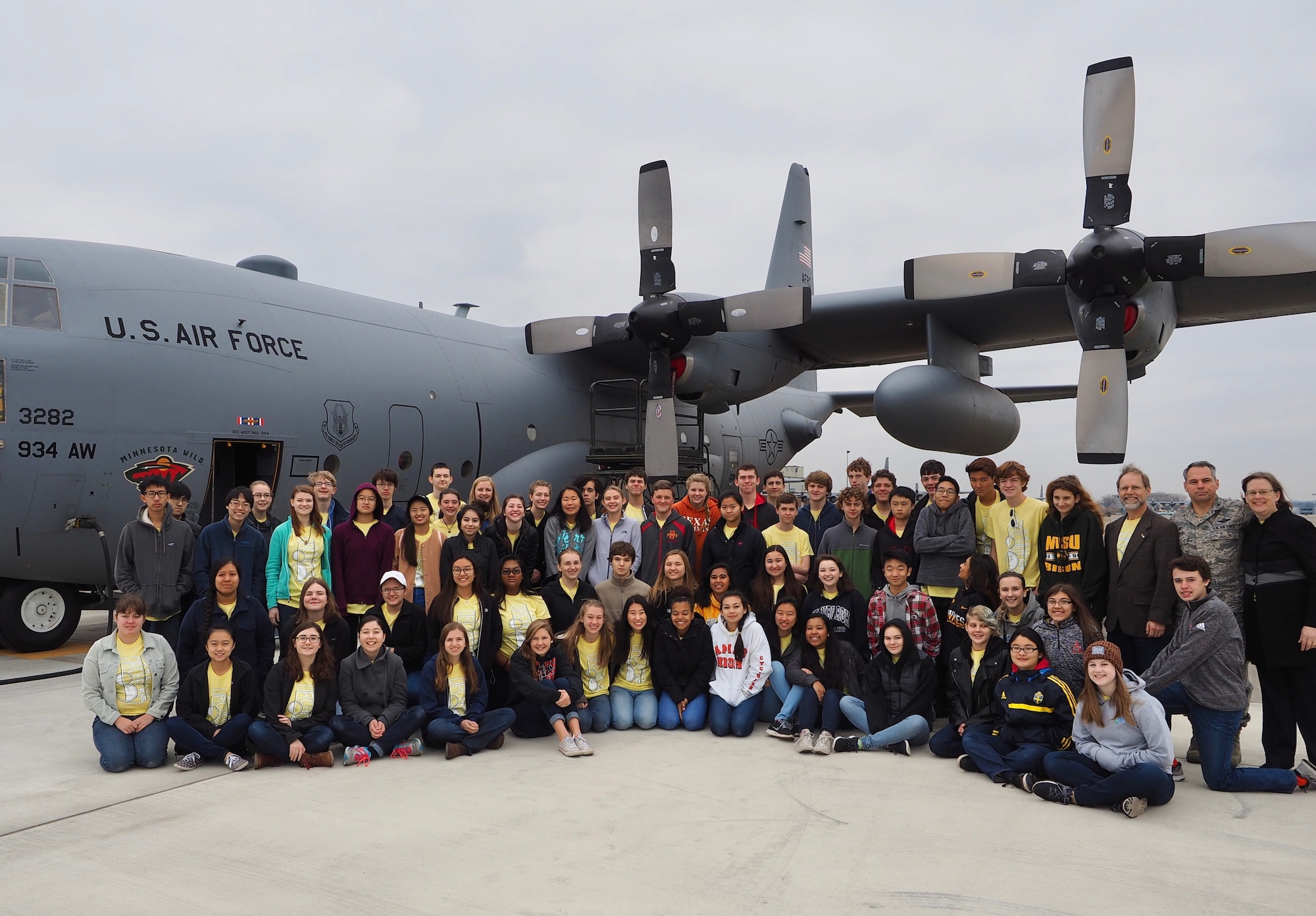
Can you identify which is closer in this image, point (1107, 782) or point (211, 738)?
point (1107, 782)

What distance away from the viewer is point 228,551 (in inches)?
231

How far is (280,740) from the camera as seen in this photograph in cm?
492

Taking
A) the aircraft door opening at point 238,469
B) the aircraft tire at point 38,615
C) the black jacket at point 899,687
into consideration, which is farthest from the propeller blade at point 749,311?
the aircraft tire at point 38,615

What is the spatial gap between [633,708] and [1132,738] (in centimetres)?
298

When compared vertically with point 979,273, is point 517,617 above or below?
below

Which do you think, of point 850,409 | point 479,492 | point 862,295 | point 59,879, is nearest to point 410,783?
point 59,879

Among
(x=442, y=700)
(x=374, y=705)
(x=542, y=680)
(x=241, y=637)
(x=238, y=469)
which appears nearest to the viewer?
(x=374, y=705)

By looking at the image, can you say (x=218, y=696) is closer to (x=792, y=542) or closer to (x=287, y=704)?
(x=287, y=704)

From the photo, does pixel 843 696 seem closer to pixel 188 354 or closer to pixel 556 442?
pixel 188 354

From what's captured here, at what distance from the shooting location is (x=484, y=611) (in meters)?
5.74

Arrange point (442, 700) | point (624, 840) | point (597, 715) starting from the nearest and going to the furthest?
point (624, 840) < point (442, 700) < point (597, 715)

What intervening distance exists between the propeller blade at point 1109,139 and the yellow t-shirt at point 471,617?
6806 millimetres

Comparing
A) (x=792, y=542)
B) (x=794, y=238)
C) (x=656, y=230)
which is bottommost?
(x=792, y=542)

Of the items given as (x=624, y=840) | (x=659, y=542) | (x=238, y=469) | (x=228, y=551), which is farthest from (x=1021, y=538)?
(x=238, y=469)
